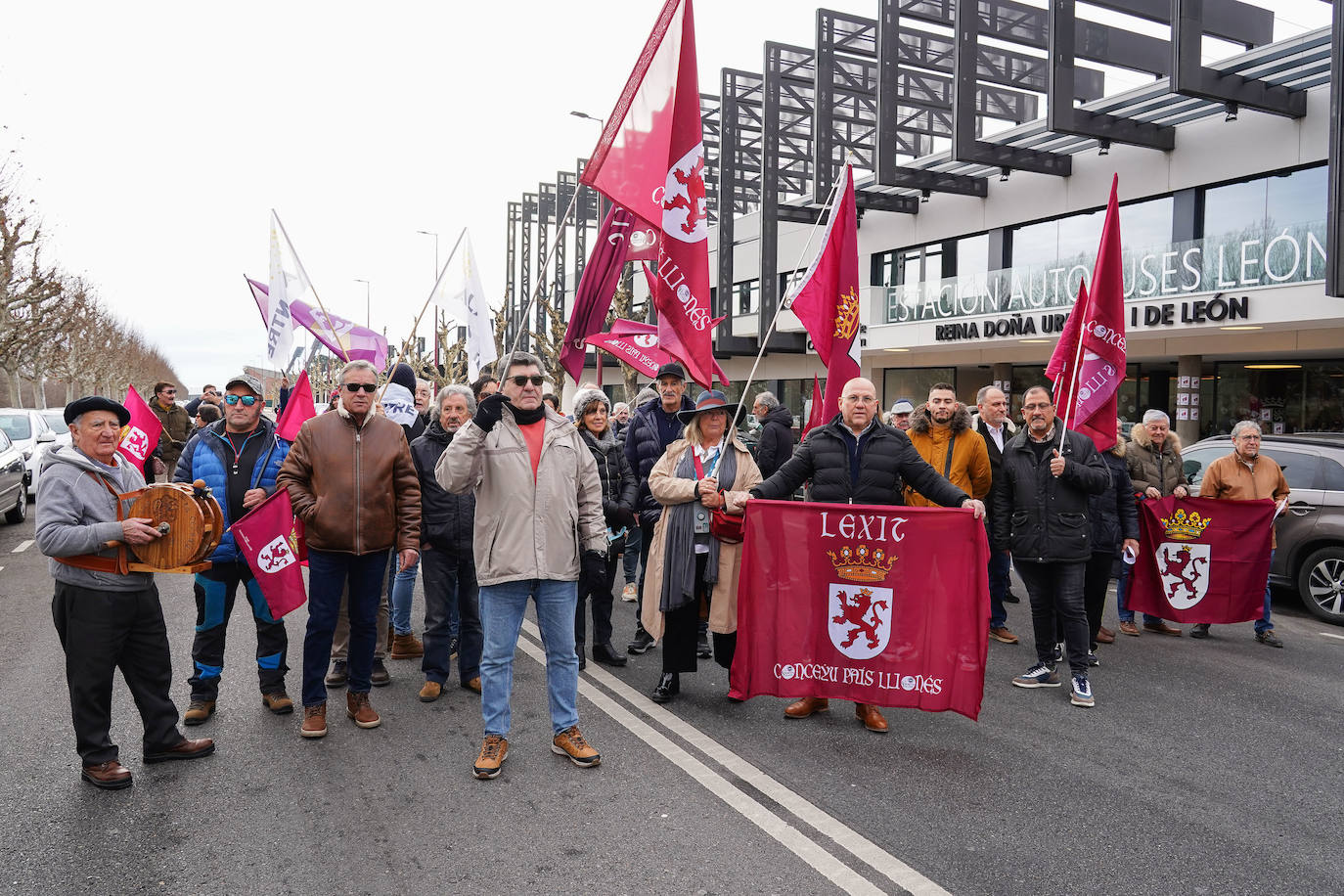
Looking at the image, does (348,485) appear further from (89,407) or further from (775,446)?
(775,446)

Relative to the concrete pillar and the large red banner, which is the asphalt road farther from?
the concrete pillar

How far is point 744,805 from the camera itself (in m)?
4.14

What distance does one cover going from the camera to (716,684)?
613 centimetres

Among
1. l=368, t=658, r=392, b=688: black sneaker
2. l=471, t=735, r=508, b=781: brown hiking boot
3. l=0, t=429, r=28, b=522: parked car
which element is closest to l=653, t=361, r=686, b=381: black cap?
l=368, t=658, r=392, b=688: black sneaker

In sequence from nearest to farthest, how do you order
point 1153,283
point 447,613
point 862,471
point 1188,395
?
point 862,471, point 447,613, point 1153,283, point 1188,395

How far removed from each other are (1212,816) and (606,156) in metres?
4.59

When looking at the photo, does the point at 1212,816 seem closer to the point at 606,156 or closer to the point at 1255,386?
the point at 606,156

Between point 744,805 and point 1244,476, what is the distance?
632 centimetres

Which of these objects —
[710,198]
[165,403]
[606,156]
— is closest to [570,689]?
[606,156]

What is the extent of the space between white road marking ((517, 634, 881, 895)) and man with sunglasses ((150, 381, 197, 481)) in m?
10.8

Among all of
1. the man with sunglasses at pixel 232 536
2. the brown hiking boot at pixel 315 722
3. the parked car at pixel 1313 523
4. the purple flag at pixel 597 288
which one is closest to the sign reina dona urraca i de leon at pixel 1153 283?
the parked car at pixel 1313 523

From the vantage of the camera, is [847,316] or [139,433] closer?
[847,316]

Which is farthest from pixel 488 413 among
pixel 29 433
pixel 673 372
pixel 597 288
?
pixel 29 433

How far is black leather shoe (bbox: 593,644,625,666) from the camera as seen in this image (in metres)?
6.66
